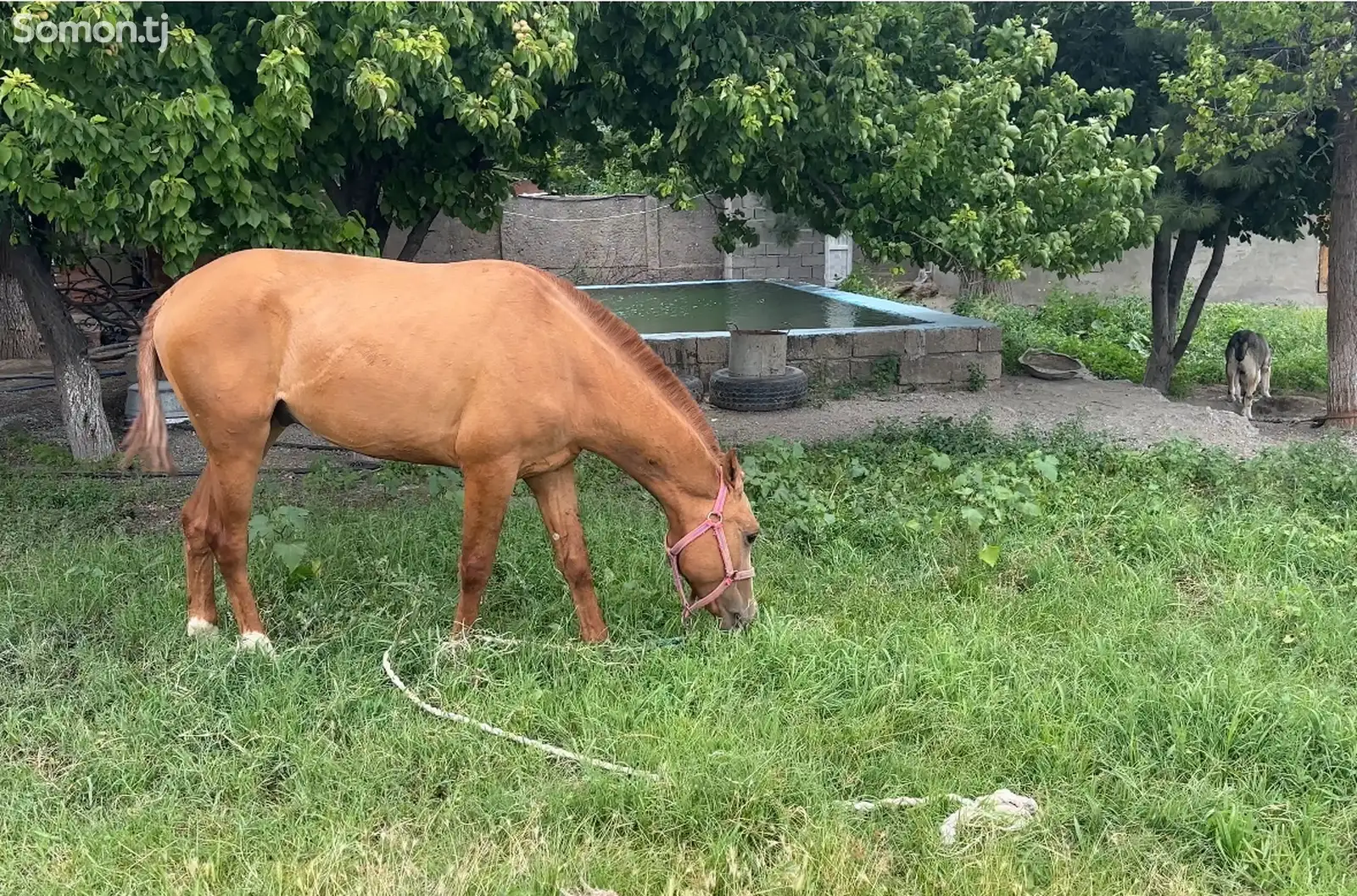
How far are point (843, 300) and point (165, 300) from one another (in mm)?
10923

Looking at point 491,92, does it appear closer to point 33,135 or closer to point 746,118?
point 746,118

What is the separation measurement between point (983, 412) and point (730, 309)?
21.7 feet

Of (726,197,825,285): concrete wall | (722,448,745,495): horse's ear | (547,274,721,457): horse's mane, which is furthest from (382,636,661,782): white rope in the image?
(726,197,825,285): concrete wall

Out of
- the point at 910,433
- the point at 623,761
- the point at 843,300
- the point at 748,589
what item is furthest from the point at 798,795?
the point at 843,300

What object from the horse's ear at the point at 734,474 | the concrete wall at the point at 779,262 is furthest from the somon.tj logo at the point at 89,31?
→ the concrete wall at the point at 779,262

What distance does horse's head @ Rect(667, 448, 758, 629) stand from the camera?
157 inches

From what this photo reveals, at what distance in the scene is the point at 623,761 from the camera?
333 cm

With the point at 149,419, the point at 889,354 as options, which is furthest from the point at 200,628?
the point at 889,354

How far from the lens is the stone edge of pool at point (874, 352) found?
9672 mm

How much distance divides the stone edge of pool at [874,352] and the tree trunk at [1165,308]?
6.45ft

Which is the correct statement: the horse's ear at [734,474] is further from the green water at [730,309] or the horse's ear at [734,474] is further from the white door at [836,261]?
the white door at [836,261]

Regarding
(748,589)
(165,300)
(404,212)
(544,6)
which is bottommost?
(748,589)

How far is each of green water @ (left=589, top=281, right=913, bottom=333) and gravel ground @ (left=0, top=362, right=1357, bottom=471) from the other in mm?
1687

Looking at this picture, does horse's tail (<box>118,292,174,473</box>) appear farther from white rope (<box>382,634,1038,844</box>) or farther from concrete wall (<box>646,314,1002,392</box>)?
concrete wall (<box>646,314,1002,392</box>)
